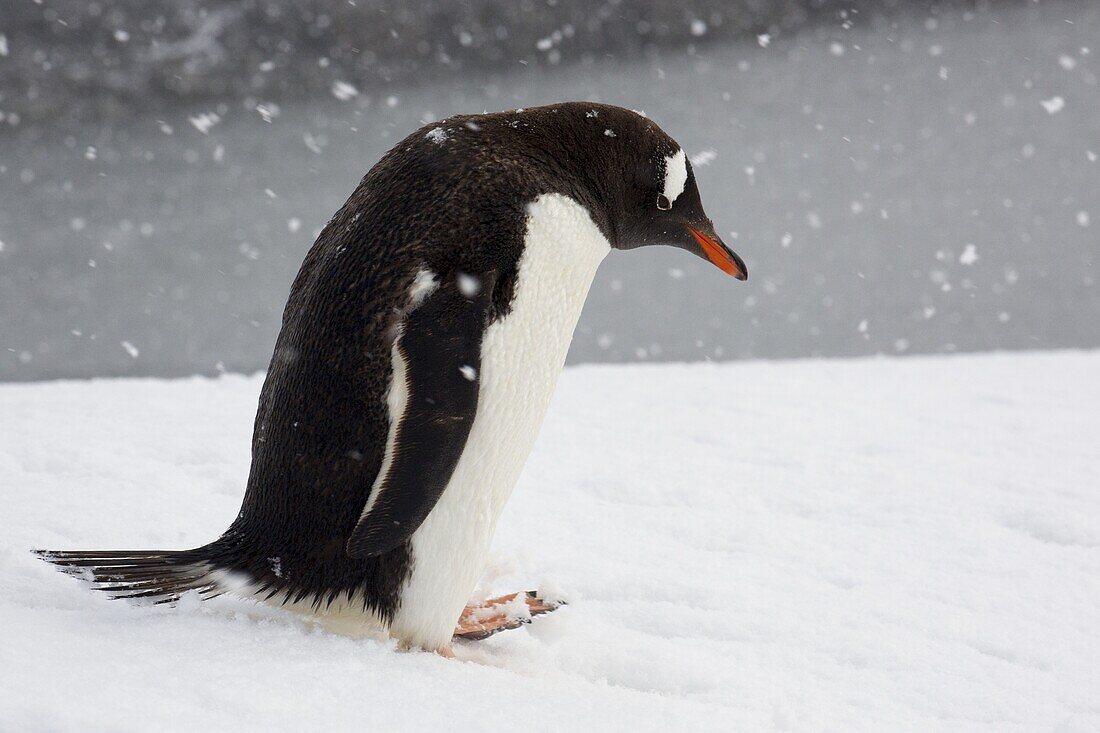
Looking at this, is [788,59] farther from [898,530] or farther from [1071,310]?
[898,530]

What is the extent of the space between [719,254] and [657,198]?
0.18 m

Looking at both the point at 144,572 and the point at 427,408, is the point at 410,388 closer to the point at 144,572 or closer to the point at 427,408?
the point at 427,408

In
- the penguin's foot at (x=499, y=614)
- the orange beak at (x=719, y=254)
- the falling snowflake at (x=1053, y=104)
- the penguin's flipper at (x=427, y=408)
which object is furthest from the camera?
the falling snowflake at (x=1053, y=104)

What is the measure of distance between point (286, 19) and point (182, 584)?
11304 mm

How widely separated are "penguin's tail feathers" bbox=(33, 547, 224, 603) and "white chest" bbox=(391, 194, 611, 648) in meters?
0.28

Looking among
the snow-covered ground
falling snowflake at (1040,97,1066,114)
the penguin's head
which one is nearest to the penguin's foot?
the snow-covered ground

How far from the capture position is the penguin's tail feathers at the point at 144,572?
4.32ft

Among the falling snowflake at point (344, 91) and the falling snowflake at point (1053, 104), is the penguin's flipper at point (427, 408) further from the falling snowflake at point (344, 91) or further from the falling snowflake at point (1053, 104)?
the falling snowflake at point (1053, 104)

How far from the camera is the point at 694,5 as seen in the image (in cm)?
1277

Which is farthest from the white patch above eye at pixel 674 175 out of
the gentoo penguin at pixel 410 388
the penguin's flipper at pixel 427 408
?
the penguin's flipper at pixel 427 408

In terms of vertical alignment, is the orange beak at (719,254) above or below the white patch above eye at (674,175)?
below

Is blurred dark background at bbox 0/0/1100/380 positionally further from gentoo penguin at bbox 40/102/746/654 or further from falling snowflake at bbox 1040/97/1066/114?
gentoo penguin at bbox 40/102/746/654

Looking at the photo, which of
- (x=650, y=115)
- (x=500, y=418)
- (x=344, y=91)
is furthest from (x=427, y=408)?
(x=344, y=91)

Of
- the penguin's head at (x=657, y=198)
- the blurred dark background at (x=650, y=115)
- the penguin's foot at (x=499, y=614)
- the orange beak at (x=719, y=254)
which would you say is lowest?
the penguin's foot at (x=499, y=614)
